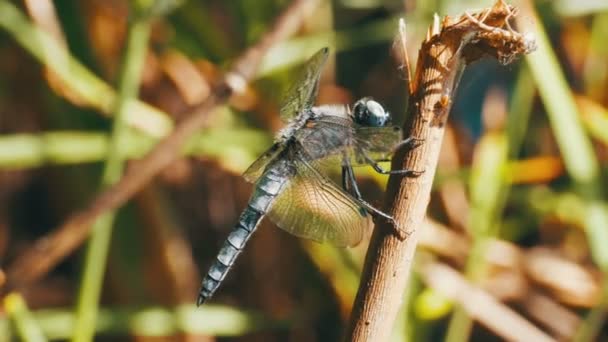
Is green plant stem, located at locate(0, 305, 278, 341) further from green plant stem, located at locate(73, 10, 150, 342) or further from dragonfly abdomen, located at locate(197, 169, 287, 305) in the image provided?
dragonfly abdomen, located at locate(197, 169, 287, 305)

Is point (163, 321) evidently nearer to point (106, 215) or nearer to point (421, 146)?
point (106, 215)

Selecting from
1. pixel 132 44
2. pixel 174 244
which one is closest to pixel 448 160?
pixel 174 244

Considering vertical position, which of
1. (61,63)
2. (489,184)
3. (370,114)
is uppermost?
(61,63)

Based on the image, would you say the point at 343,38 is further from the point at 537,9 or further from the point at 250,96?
the point at 537,9

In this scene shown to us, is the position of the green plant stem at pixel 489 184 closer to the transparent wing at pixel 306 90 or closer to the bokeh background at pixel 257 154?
the bokeh background at pixel 257 154

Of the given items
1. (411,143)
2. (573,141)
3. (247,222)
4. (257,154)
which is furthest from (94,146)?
(411,143)

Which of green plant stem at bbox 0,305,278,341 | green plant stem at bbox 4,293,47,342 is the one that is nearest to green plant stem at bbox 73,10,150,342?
green plant stem at bbox 4,293,47,342
